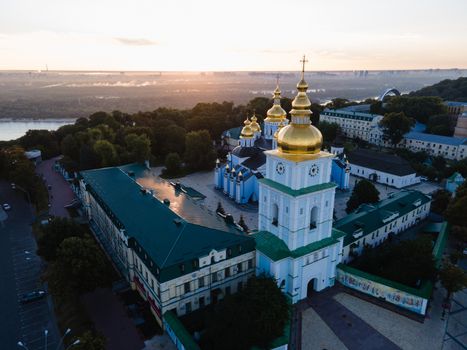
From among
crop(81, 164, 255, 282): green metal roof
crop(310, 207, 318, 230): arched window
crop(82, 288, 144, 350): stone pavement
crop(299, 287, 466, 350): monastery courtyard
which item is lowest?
crop(82, 288, 144, 350): stone pavement

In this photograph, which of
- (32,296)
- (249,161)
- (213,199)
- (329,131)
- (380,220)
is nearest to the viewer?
(32,296)

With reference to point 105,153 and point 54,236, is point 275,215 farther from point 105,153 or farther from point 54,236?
point 105,153

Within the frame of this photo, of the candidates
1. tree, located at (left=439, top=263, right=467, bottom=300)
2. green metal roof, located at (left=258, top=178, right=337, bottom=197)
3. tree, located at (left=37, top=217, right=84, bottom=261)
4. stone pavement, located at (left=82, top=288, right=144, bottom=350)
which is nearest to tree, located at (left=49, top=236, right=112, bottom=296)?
stone pavement, located at (left=82, top=288, right=144, bottom=350)

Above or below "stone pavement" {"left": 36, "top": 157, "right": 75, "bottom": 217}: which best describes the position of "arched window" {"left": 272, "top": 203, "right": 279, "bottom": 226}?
above

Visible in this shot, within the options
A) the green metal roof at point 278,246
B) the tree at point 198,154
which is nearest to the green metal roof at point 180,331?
the green metal roof at point 278,246

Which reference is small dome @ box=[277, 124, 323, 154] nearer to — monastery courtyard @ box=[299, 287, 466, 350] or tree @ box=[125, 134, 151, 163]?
monastery courtyard @ box=[299, 287, 466, 350]

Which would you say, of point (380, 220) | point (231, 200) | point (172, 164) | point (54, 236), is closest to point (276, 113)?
point (231, 200)
